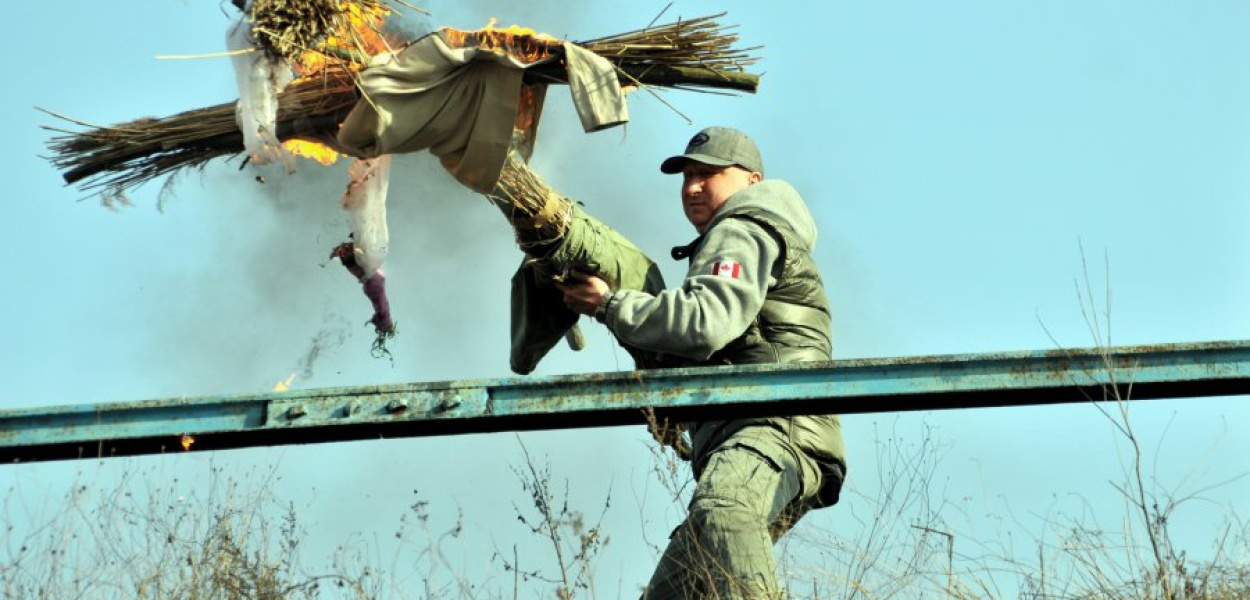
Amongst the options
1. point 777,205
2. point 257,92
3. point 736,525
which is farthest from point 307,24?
point 736,525

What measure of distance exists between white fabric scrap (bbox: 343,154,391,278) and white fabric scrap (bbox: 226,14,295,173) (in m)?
0.40

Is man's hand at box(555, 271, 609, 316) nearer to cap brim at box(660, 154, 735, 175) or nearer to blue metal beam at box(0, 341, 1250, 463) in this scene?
cap brim at box(660, 154, 735, 175)

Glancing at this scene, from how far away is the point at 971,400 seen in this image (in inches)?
193

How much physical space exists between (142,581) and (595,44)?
2.22 m

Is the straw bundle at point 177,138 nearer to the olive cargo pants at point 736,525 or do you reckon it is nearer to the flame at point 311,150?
the flame at point 311,150

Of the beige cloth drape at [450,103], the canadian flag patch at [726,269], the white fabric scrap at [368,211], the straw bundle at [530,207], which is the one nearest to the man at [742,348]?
the canadian flag patch at [726,269]

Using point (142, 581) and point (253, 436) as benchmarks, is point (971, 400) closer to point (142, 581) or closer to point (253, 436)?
point (253, 436)

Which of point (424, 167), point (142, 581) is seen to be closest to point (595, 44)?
point (424, 167)

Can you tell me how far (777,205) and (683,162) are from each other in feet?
1.63

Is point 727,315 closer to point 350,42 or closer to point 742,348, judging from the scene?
point 742,348

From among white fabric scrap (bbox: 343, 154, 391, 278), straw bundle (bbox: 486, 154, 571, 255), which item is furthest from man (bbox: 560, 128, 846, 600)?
white fabric scrap (bbox: 343, 154, 391, 278)


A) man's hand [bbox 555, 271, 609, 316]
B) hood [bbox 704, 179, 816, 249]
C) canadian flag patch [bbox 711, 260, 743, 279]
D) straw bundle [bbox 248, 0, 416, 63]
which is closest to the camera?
canadian flag patch [bbox 711, 260, 743, 279]

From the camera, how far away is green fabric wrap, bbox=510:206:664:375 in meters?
6.07

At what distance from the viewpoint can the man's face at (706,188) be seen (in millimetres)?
6094
